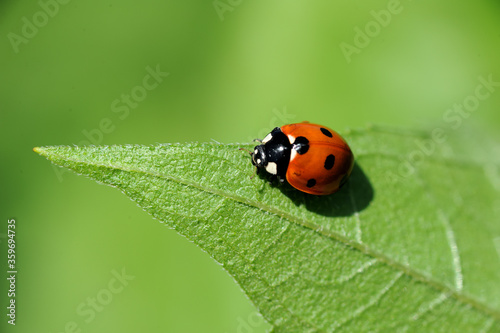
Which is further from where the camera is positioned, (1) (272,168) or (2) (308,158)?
(2) (308,158)

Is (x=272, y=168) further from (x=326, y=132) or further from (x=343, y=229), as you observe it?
(x=343, y=229)

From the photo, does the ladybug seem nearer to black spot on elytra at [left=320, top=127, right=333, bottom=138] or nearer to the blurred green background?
black spot on elytra at [left=320, top=127, right=333, bottom=138]

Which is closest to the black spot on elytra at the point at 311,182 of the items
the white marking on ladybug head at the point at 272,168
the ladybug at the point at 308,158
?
the ladybug at the point at 308,158

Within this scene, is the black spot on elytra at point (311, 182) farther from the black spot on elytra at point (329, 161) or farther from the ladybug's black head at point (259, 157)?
the ladybug's black head at point (259, 157)

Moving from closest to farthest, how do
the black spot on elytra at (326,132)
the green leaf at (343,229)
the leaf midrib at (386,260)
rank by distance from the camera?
the green leaf at (343,229), the leaf midrib at (386,260), the black spot on elytra at (326,132)

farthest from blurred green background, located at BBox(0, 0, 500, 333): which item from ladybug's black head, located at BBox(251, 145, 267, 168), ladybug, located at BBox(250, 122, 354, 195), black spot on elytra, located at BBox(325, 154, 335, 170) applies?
black spot on elytra, located at BBox(325, 154, 335, 170)

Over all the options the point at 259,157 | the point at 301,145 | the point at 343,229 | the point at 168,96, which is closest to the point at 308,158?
the point at 301,145

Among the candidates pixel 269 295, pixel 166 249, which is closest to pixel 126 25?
pixel 166 249
